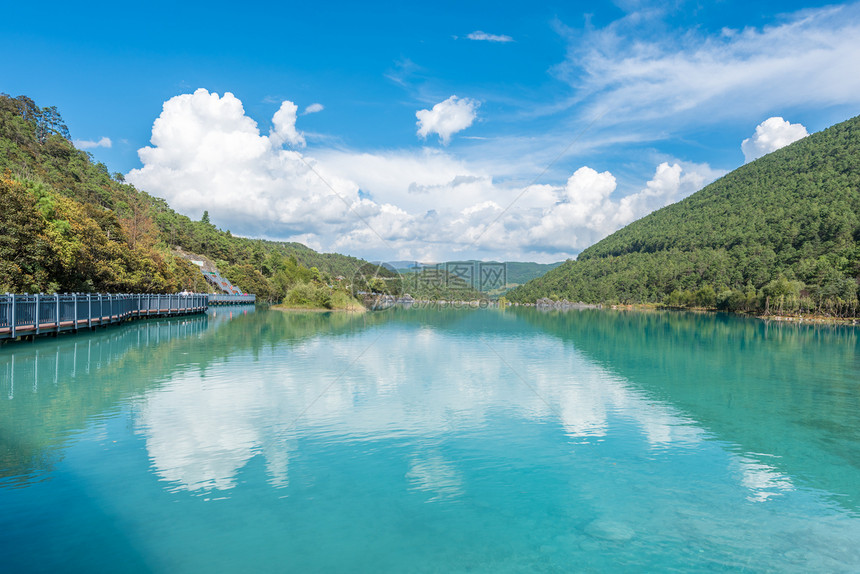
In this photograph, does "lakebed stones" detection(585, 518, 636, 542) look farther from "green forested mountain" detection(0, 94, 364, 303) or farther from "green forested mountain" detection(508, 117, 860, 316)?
"green forested mountain" detection(508, 117, 860, 316)

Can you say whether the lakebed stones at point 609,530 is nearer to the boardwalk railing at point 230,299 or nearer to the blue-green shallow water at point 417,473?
the blue-green shallow water at point 417,473

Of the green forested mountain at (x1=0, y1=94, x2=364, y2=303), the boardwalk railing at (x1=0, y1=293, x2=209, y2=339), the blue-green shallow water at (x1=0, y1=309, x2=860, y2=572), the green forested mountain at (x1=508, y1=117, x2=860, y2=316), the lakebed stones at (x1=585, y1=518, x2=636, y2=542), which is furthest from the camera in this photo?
the green forested mountain at (x1=508, y1=117, x2=860, y2=316)

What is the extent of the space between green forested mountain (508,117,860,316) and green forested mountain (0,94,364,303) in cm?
8212

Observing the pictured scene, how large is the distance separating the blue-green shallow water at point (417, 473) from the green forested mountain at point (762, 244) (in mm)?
87026

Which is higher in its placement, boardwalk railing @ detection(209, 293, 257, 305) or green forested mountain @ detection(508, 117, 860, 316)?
green forested mountain @ detection(508, 117, 860, 316)

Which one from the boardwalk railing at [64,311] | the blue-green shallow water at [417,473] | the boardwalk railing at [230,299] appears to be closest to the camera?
the blue-green shallow water at [417,473]

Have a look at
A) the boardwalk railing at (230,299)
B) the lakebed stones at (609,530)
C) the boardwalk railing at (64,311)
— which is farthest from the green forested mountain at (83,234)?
the lakebed stones at (609,530)

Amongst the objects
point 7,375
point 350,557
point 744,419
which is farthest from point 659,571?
point 7,375

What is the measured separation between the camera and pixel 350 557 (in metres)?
5.88

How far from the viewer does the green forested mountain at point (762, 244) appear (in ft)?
289

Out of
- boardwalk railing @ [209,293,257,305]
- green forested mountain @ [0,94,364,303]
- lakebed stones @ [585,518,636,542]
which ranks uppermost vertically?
green forested mountain @ [0,94,364,303]

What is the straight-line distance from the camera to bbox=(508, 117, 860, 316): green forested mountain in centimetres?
8794

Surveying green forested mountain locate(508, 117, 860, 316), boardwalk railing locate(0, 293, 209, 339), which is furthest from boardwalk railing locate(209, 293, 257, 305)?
green forested mountain locate(508, 117, 860, 316)

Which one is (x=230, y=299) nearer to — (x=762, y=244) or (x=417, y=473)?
(x=417, y=473)
